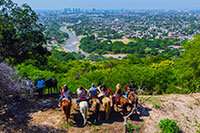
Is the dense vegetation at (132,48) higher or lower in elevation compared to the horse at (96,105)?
lower

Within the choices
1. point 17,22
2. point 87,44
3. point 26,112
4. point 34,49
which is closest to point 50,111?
point 26,112

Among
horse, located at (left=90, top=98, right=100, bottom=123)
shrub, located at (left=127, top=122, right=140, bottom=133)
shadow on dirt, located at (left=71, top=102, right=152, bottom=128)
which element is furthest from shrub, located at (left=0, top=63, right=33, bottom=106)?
shrub, located at (left=127, top=122, right=140, bottom=133)

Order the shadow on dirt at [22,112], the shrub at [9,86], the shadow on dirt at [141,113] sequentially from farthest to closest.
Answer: the shadow on dirt at [141,113] < the shrub at [9,86] < the shadow on dirt at [22,112]

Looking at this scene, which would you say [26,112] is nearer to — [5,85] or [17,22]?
[5,85]

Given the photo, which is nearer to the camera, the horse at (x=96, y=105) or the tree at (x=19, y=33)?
the horse at (x=96, y=105)

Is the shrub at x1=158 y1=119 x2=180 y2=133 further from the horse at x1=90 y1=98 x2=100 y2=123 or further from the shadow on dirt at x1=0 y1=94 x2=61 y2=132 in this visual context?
the shadow on dirt at x1=0 y1=94 x2=61 y2=132

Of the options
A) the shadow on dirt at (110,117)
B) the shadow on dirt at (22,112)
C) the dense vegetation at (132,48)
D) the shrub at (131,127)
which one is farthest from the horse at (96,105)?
the dense vegetation at (132,48)

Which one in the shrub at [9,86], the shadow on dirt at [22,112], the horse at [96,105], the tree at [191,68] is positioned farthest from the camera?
the tree at [191,68]

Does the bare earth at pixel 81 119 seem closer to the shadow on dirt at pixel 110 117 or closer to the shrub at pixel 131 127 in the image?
the shadow on dirt at pixel 110 117
